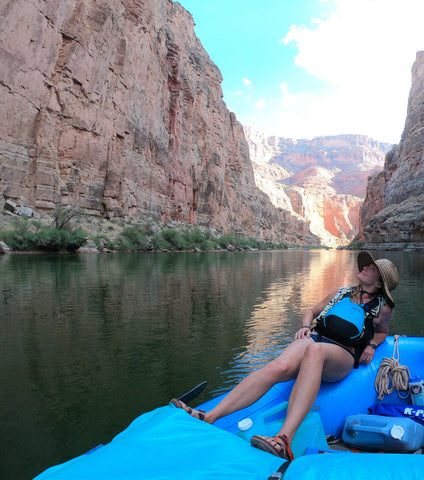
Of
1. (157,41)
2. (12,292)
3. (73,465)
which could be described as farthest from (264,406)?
(157,41)

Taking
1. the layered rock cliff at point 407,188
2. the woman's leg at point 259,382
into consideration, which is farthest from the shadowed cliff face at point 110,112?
the woman's leg at point 259,382

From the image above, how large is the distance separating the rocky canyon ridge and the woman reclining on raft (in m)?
22.0

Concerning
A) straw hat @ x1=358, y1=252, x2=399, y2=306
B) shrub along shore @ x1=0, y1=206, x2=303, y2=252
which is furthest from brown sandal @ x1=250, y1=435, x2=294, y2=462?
shrub along shore @ x1=0, y1=206, x2=303, y2=252

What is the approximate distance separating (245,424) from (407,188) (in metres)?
46.9

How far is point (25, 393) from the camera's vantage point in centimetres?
298

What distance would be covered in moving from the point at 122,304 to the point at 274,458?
547cm

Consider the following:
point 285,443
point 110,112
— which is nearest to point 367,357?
point 285,443

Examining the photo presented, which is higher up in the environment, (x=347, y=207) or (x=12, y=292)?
(x=347, y=207)

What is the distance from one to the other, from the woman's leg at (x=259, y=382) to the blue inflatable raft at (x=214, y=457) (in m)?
0.05

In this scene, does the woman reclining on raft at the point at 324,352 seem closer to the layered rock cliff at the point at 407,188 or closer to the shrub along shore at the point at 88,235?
the shrub along shore at the point at 88,235

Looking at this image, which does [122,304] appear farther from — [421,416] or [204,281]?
[421,416]

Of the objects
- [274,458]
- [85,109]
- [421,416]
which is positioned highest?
[85,109]

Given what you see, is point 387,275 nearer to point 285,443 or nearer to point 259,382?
point 259,382

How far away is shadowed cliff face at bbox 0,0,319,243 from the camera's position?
21453 mm
